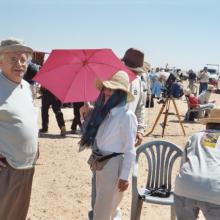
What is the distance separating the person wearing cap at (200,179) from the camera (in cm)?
325

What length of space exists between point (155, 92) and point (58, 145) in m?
14.6

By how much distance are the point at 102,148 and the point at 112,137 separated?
0.14 m

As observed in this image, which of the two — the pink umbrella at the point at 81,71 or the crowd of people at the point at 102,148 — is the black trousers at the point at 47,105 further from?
the crowd of people at the point at 102,148

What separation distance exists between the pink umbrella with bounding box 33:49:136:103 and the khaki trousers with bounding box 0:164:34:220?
106cm

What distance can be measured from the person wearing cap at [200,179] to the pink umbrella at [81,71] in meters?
1.37

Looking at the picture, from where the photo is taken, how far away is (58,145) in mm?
9258

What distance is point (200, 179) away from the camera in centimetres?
328

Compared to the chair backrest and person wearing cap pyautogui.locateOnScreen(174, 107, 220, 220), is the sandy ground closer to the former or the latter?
the chair backrest

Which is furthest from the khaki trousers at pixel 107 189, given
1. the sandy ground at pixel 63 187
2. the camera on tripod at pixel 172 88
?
the camera on tripod at pixel 172 88

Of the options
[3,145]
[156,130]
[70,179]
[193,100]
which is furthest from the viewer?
[193,100]

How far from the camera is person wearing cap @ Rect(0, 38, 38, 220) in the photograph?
11.5ft

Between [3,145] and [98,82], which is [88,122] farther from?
[3,145]

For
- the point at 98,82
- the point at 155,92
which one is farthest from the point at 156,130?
the point at 155,92

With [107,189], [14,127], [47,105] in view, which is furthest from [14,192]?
[47,105]
